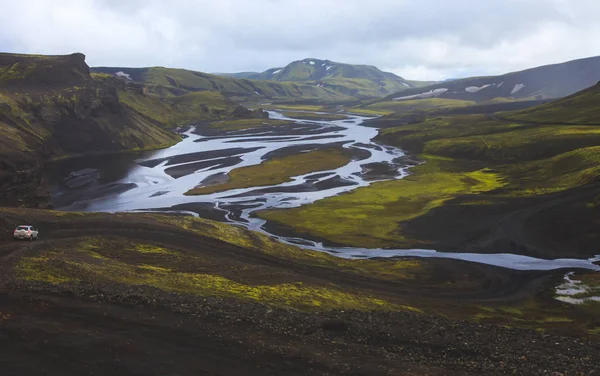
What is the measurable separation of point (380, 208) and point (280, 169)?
51.8 meters

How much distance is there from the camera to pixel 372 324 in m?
34.2

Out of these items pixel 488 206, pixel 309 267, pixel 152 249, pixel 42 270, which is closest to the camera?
pixel 42 270

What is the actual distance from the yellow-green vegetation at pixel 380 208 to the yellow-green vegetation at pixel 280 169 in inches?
1032

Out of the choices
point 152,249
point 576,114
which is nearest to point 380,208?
point 152,249

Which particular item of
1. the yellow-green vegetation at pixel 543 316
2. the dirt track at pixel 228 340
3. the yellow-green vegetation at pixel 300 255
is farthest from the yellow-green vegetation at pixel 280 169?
the yellow-green vegetation at pixel 543 316

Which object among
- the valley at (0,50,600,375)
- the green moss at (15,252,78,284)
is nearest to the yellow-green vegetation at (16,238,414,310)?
the green moss at (15,252,78,284)

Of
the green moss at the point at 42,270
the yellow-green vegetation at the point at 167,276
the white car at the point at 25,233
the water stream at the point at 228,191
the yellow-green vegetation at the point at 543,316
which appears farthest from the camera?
the water stream at the point at 228,191

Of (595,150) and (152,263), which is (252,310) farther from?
(595,150)

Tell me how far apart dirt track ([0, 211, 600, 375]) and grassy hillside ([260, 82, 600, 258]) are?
128 feet

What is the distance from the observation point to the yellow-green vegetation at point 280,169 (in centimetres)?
12000

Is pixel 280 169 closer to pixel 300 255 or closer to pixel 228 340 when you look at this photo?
pixel 300 255

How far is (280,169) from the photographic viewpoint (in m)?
142

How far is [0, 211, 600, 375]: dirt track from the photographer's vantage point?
80.5ft

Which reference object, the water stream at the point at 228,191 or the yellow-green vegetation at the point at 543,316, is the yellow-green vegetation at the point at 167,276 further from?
the water stream at the point at 228,191
